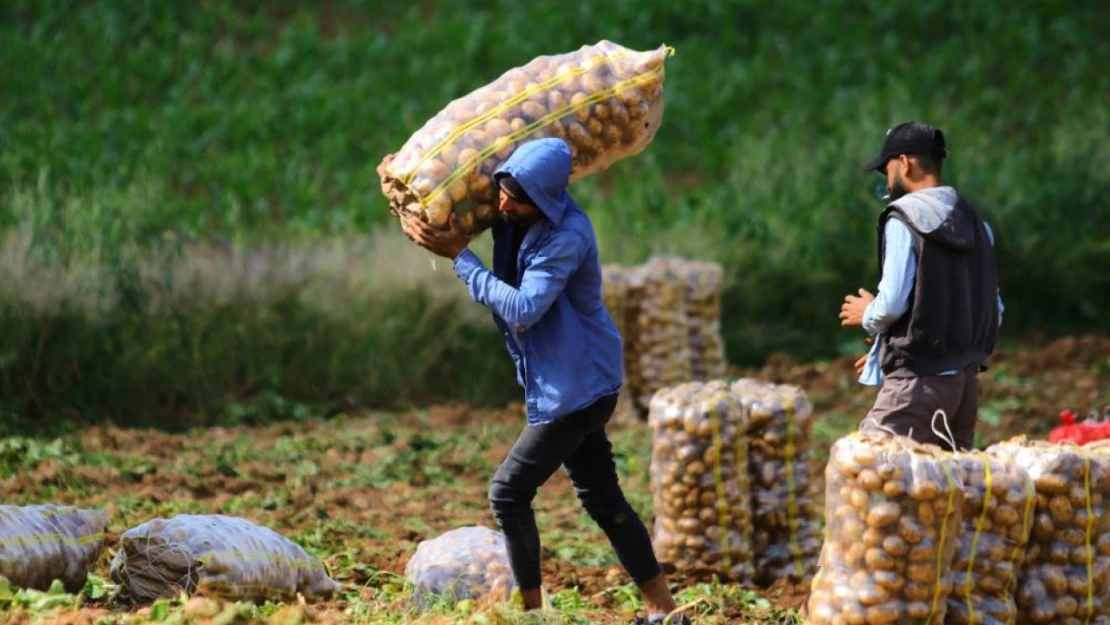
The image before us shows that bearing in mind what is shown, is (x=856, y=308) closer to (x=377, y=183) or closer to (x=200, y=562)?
(x=200, y=562)

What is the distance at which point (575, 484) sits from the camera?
5051 mm

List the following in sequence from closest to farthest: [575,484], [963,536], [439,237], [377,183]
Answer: [963,536], [439,237], [575,484], [377,183]

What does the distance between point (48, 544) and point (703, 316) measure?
5.67 m

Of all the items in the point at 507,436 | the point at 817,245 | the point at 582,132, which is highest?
the point at 582,132

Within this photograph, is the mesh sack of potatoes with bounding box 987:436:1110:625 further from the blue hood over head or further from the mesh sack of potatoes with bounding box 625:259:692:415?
the mesh sack of potatoes with bounding box 625:259:692:415

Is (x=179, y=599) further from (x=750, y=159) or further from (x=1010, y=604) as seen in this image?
(x=750, y=159)

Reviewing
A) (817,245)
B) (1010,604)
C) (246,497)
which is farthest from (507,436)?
(1010,604)

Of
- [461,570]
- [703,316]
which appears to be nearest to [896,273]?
[461,570]

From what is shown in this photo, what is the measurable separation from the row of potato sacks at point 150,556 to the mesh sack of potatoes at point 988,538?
222 cm

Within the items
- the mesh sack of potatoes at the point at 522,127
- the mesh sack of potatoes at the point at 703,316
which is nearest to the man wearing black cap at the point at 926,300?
the mesh sack of potatoes at the point at 522,127

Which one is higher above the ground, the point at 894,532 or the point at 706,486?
the point at 894,532

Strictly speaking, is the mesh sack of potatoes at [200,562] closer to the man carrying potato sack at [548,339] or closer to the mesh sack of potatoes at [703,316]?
the man carrying potato sack at [548,339]

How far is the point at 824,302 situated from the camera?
1236 centimetres

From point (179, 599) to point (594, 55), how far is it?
221 centimetres
